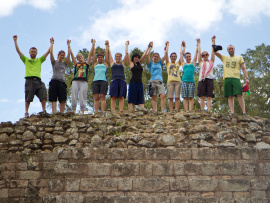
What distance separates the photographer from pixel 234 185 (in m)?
7.82

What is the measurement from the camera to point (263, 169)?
810 cm

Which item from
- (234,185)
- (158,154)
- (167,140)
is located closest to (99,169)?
(158,154)

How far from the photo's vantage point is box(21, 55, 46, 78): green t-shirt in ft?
35.3

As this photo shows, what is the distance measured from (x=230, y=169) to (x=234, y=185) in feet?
1.23

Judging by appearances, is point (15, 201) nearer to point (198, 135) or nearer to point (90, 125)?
point (90, 125)

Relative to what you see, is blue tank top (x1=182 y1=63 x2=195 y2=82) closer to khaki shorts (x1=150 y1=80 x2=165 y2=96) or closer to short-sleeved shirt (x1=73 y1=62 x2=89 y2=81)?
khaki shorts (x1=150 y1=80 x2=165 y2=96)

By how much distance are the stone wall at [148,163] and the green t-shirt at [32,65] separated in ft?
7.32

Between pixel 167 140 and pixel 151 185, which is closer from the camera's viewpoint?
pixel 151 185

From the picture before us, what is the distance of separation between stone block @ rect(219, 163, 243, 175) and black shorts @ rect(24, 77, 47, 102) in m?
5.97

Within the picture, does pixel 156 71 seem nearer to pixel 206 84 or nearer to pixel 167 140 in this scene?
pixel 206 84

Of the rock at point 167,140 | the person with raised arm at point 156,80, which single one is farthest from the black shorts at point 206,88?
the rock at point 167,140

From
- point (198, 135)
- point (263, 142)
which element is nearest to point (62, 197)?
point (198, 135)

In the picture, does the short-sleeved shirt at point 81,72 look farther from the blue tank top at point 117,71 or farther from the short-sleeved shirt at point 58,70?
the blue tank top at point 117,71

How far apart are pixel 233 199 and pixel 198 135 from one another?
71.4 inches
